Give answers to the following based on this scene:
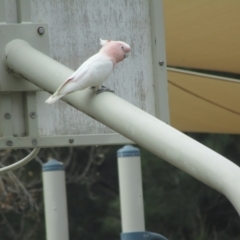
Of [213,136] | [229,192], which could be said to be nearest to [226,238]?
[213,136]

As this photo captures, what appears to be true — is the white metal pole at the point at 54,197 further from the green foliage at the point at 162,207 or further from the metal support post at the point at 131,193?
the green foliage at the point at 162,207

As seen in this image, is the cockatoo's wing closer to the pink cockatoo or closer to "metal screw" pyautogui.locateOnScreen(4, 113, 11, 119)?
the pink cockatoo

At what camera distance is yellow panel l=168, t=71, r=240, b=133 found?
4996 mm

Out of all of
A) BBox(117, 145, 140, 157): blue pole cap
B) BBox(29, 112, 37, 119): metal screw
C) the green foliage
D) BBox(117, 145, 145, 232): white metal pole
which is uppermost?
BBox(29, 112, 37, 119): metal screw

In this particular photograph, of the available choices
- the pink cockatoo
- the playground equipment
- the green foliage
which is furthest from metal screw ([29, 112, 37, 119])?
the green foliage

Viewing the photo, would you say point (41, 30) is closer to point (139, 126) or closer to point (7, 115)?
point (7, 115)

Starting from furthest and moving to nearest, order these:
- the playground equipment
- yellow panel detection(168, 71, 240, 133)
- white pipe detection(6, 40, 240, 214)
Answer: yellow panel detection(168, 71, 240, 133) → the playground equipment → white pipe detection(6, 40, 240, 214)

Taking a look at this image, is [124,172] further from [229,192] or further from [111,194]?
[111,194]

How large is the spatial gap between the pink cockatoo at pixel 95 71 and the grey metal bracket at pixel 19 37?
0.23m

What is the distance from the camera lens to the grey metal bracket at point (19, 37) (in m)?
2.36

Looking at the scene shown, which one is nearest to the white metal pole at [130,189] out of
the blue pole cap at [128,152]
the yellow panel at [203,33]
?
the blue pole cap at [128,152]

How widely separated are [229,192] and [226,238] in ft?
35.8

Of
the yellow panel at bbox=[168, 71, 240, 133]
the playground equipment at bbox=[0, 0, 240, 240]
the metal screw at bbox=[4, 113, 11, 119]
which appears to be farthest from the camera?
the yellow panel at bbox=[168, 71, 240, 133]

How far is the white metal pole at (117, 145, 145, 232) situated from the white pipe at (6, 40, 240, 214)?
211 cm
